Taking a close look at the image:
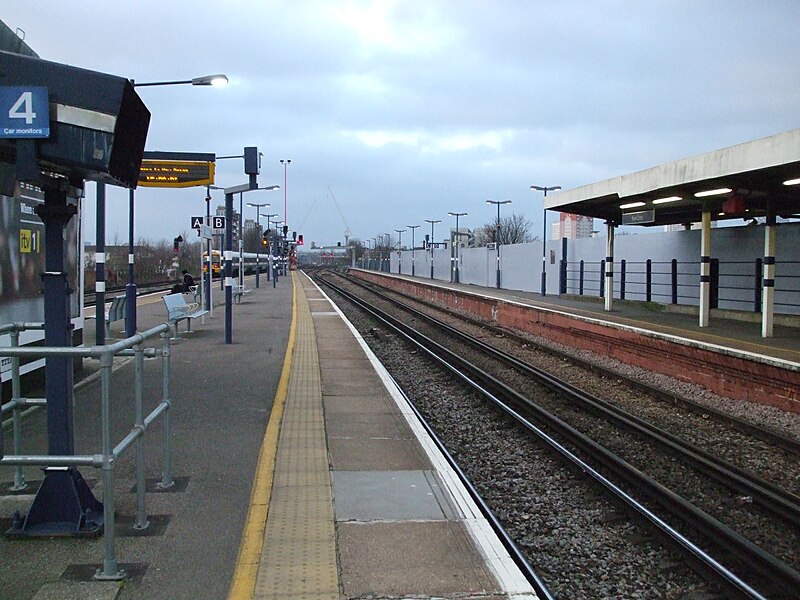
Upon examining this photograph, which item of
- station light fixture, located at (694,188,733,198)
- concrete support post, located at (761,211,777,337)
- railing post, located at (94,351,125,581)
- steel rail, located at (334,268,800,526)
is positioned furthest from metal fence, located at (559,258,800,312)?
railing post, located at (94,351,125,581)

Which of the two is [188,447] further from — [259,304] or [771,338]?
[259,304]

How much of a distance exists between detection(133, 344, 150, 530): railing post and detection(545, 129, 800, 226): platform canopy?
11.1m

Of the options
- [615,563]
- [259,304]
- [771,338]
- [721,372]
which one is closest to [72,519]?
[615,563]

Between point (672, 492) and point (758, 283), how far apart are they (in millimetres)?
14122

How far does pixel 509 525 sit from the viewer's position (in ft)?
19.8

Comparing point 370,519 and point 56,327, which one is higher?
point 56,327

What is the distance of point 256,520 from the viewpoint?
5.12 m

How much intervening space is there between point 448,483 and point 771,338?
10804mm

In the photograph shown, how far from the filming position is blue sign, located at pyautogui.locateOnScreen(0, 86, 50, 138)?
4.32 metres

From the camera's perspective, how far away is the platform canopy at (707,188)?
42.7ft

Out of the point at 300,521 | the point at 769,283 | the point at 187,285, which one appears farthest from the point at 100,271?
the point at 187,285

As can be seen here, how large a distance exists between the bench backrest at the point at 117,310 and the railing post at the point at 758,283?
49.1ft

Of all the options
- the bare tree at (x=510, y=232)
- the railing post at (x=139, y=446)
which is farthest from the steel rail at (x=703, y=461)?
the bare tree at (x=510, y=232)

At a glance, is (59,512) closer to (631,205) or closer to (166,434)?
(166,434)
